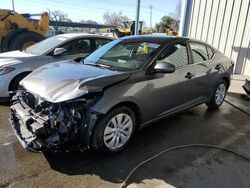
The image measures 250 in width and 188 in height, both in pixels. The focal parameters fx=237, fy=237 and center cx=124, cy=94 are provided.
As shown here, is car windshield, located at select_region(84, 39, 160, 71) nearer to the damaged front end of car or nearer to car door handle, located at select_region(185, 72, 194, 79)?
car door handle, located at select_region(185, 72, 194, 79)

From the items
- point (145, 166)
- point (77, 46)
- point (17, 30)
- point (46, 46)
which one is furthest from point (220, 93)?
point (17, 30)

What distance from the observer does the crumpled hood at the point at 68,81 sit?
2.77 meters

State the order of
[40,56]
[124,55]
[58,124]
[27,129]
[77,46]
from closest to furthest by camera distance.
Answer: [58,124] → [27,129] → [124,55] → [40,56] → [77,46]

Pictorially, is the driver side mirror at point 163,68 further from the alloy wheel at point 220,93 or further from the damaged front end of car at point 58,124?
the alloy wheel at point 220,93

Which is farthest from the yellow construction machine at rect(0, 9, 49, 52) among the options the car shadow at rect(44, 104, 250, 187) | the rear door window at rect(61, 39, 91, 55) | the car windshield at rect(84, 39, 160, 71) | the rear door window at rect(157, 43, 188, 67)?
the car shadow at rect(44, 104, 250, 187)

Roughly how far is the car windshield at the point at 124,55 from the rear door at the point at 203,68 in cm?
93

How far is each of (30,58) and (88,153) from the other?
2970 millimetres

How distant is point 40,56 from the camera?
5266 millimetres

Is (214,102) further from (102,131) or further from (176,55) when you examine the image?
(102,131)

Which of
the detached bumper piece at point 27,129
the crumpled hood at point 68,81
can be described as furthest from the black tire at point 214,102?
the detached bumper piece at point 27,129

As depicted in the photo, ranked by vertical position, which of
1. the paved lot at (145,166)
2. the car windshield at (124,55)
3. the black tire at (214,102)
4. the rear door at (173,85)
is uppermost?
the car windshield at (124,55)

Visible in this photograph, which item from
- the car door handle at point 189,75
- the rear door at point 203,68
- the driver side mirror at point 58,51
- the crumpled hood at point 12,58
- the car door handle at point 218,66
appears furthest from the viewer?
the driver side mirror at point 58,51

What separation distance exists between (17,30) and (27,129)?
6.70 meters

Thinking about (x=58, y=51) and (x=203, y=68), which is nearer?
(x=203, y=68)
